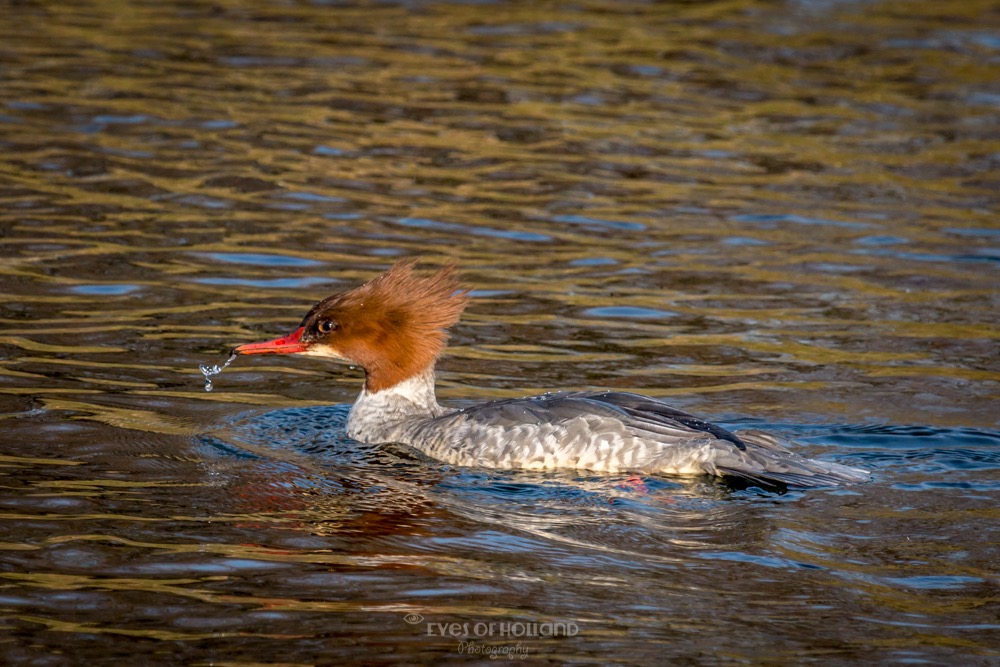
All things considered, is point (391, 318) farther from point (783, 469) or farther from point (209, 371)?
point (783, 469)

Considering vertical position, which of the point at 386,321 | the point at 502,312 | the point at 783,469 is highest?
the point at 386,321

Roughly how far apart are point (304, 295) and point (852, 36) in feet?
34.4

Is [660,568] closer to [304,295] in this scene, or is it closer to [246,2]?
[304,295]

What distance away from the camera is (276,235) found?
38.2 feet

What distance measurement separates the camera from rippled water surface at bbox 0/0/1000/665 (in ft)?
18.4

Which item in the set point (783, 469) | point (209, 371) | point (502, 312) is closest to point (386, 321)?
point (209, 371)

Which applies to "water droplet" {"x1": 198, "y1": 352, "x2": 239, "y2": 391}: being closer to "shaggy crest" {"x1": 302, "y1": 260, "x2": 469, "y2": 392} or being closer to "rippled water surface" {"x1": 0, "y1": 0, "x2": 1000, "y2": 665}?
"rippled water surface" {"x1": 0, "y1": 0, "x2": 1000, "y2": 665}

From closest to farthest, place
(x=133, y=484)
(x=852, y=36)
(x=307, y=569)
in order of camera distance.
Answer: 1. (x=307, y=569)
2. (x=133, y=484)
3. (x=852, y=36)

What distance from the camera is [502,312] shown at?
33.4 feet

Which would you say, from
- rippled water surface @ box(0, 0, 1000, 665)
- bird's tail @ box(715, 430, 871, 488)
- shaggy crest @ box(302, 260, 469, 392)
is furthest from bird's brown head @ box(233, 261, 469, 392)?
bird's tail @ box(715, 430, 871, 488)

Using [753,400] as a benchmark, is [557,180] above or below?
above

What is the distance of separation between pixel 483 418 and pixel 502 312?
269 cm

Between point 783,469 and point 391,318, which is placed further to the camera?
point 391,318

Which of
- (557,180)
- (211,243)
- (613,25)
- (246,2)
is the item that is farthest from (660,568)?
(246,2)
